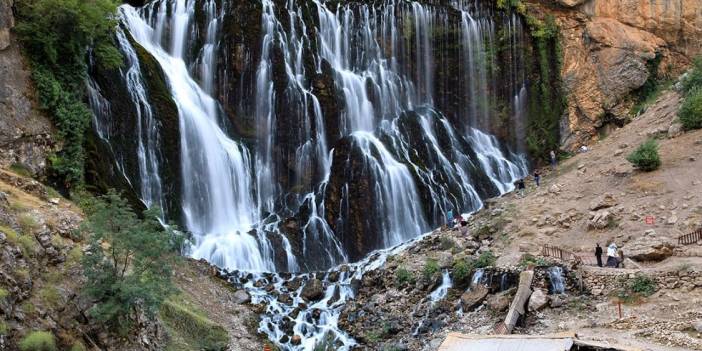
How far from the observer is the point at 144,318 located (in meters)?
16.5

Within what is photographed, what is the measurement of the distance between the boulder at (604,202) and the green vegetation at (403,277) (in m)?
7.63

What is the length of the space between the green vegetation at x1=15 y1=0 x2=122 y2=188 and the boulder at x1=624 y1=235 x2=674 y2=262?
18.3 metres

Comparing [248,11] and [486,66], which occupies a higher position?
[248,11]

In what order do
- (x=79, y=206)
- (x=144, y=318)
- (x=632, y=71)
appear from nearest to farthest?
1. (x=144, y=318)
2. (x=79, y=206)
3. (x=632, y=71)

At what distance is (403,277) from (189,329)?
783 centimetres

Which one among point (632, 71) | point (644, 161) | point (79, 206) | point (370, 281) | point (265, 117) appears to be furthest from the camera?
point (632, 71)

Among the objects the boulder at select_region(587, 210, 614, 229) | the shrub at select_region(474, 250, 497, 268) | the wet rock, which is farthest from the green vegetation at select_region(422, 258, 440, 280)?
the wet rock

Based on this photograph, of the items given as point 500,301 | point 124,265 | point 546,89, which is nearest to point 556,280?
point 500,301

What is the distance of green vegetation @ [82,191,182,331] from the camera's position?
15047 mm

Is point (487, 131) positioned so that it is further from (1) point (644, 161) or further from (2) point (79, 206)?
(2) point (79, 206)

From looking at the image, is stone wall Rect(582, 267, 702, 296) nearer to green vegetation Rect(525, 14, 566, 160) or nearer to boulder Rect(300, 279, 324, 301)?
boulder Rect(300, 279, 324, 301)

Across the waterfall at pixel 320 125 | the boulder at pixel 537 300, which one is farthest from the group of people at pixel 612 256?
the waterfall at pixel 320 125

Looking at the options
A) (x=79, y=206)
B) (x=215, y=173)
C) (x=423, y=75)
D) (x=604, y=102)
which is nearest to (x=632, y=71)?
(x=604, y=102)

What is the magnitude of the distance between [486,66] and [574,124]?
591cm
